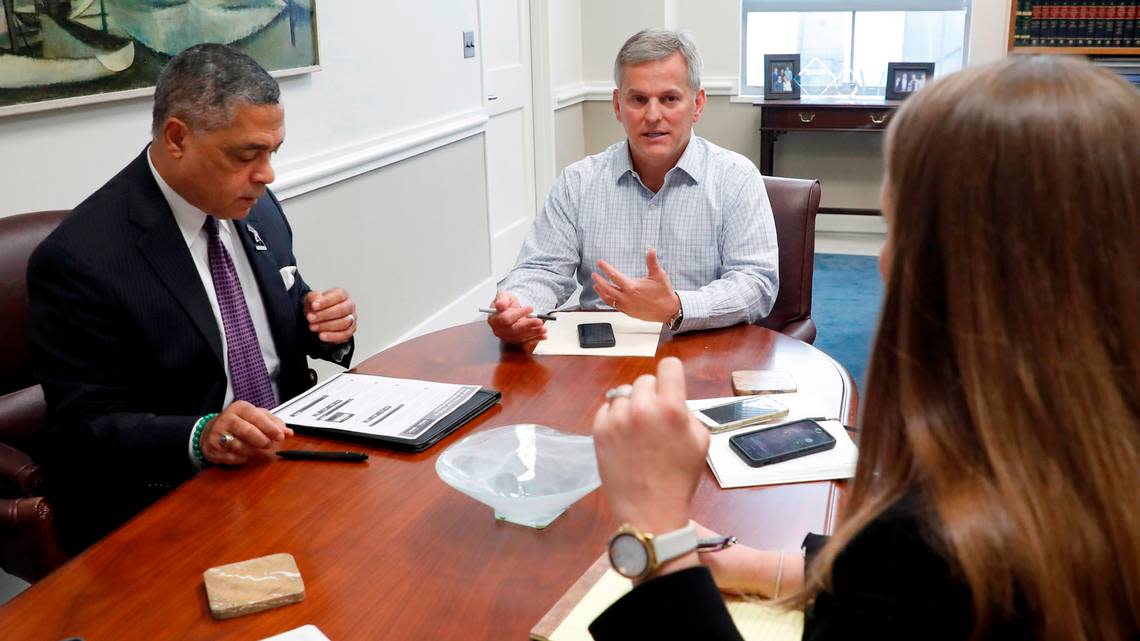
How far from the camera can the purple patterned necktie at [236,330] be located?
181cm

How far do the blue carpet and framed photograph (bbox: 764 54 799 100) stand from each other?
920 millimetres

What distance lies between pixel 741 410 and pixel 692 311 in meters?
0.47

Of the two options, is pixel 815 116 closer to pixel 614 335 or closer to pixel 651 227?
pixel 651 227

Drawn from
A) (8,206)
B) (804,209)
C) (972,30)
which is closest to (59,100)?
(8,206)

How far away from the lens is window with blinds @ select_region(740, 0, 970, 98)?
552 cm

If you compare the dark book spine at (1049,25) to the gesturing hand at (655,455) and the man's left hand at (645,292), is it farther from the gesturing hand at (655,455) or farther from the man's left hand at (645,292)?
the gesturing hand at (655,455)

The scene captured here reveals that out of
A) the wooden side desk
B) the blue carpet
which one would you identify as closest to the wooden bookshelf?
the wooden side desk

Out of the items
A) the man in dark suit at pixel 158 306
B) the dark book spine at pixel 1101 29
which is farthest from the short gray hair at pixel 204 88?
the dark book spine at pixel 1101 29

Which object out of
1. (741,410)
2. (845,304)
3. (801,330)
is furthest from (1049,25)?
(741,410)

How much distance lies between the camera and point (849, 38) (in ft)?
18.5

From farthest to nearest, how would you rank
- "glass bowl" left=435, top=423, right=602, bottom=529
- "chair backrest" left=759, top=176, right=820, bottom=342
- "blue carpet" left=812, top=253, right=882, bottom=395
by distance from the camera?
1. "blue carpet" left=812, top=253, right=882, bottom=395
2. "chair backrest" left=759, top=176, right=820, bottom=342
3. "glass bowl" left=435, top=423, right=602, bottom=529

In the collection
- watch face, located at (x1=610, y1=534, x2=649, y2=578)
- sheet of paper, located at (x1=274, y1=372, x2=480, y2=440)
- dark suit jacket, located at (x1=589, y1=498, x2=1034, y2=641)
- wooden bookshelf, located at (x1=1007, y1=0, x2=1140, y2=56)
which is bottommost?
sheet of paper, located at (x1=274, y1=372, x2=480, y2=440)

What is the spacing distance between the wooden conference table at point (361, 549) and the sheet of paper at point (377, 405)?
0.05 meters

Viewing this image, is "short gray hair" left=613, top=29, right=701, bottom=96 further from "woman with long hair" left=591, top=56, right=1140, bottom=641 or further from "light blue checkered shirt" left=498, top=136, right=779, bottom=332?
"woman with long hair" left=591, top=56, right=1140, bottom=641
